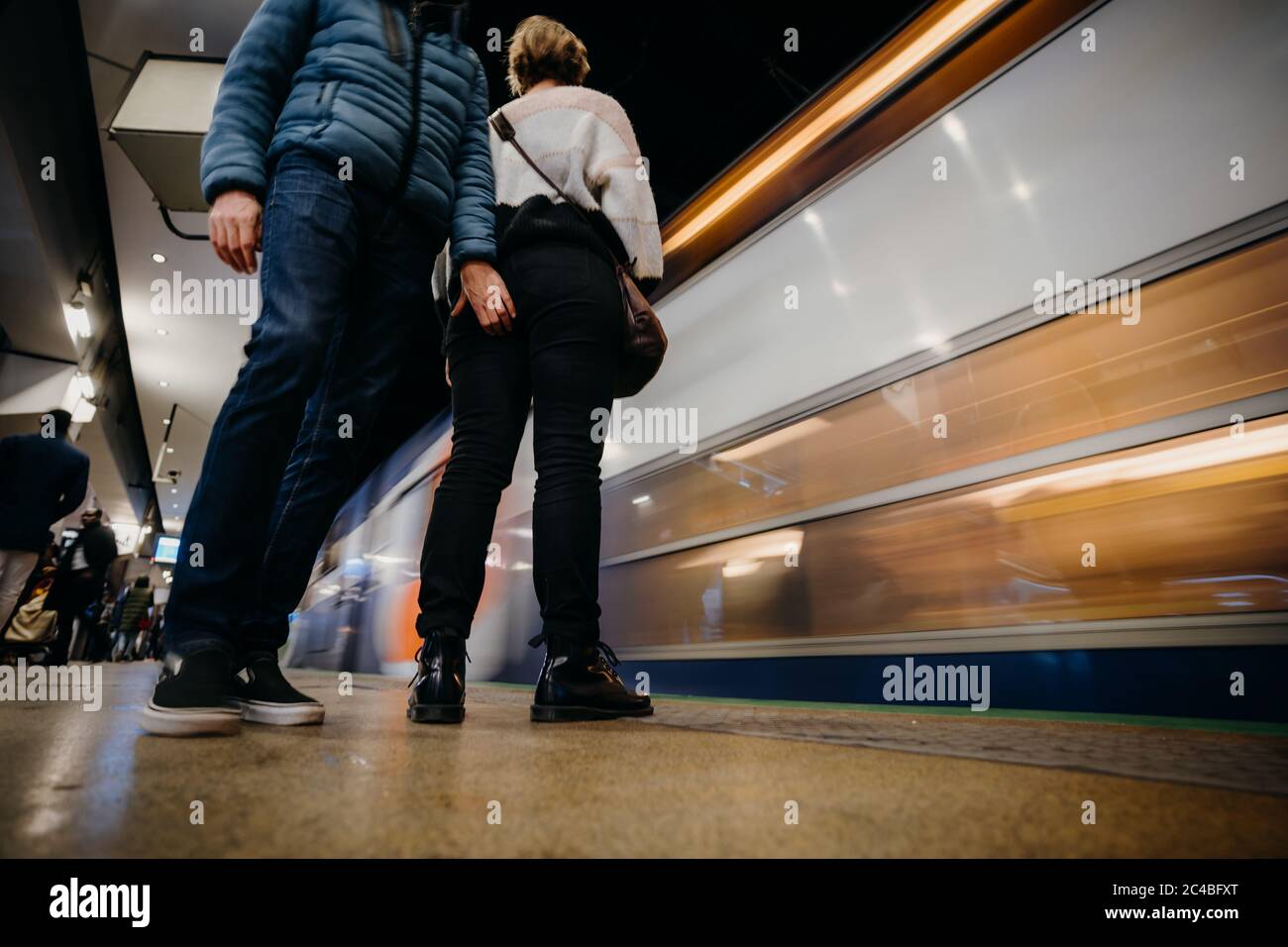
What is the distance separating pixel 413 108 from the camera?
3.84 feet

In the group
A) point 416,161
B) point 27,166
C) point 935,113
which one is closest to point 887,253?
point 935,113

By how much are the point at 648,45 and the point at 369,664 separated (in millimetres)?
5188

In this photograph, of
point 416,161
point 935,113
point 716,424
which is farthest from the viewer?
point 716,424

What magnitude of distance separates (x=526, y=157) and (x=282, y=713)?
46.1 inches

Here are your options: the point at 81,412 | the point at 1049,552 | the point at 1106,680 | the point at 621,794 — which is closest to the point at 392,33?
the point at 621,794

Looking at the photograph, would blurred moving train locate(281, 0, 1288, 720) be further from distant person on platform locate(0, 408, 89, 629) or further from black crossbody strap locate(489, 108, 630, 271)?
distant person on platform locate(0, 408, 89, 629)

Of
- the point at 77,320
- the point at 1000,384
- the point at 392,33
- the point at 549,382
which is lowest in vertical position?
the point at 549,382

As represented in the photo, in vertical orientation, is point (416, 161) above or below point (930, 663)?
above

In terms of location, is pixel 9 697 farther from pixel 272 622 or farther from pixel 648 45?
pixel 648 45

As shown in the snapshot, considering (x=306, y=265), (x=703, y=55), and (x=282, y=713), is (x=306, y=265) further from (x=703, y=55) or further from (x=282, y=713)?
(x=703, y=55)

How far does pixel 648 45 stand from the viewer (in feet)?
10.4

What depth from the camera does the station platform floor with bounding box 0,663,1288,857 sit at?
0.40 meters
